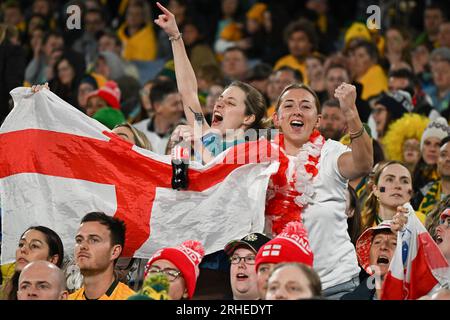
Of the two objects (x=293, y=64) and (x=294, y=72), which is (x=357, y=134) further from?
(x=293, y=64)

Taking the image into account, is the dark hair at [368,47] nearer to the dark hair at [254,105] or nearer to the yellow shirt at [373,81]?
the yellow shirt at [373,81]

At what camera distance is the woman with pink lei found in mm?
7195

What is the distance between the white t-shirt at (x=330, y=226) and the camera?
7.20m

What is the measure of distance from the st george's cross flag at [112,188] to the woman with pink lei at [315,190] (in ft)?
0.49

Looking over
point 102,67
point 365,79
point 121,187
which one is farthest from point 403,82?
point 121,187

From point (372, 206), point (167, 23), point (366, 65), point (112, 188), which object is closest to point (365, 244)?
point (372, 206)

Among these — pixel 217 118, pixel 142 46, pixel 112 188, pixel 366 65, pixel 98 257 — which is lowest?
pixel 98 257

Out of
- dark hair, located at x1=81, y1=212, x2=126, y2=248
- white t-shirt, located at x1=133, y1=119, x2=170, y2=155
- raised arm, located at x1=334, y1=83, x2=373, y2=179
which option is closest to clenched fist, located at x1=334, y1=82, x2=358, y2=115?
raised arm, located at x1=334, y1=83, x2=373, y2=179

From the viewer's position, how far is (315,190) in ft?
23.9

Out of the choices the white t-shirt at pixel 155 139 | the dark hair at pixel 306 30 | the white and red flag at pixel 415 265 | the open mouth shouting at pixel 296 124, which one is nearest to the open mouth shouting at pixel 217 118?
the open mouth shouting at pixel 296 124

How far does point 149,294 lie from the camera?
6.46 m

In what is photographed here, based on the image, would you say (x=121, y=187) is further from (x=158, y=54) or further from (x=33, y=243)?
(x=158, y=54)

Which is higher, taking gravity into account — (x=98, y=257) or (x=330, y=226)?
(x=330, y=226)

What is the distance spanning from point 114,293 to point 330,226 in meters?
1.37
